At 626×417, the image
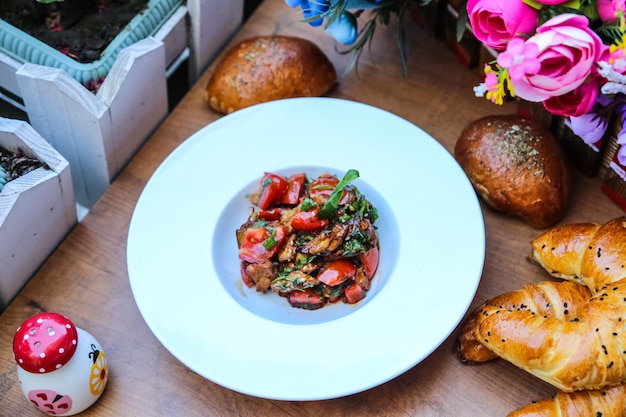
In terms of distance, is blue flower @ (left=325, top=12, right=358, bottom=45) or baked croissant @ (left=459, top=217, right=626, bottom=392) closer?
baked croissant @ (left=459, top=217, right=626, bottom=392)

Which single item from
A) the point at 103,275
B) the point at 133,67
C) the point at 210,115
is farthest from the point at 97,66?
the point at 103,275

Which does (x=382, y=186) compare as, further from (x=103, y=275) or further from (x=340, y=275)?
(x=103, y=275)

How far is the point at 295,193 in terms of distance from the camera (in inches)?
56.3

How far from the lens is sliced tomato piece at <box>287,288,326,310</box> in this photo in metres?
1.35

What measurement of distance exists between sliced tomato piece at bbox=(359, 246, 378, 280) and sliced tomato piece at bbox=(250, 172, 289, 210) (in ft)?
0.64

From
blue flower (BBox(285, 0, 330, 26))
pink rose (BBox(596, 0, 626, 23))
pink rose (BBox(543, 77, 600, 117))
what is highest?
pink rose (BBox(596, 0, 626, 23))

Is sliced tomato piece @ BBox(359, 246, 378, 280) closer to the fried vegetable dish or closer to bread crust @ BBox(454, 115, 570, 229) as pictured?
the fried vegetable dish

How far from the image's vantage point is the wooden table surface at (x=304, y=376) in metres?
1.31

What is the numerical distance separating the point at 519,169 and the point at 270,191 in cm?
46

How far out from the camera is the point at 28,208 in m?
1.34

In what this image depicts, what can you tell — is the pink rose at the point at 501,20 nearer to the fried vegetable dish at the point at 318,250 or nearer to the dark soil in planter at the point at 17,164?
the fried vegetable dish at the point at 318,250

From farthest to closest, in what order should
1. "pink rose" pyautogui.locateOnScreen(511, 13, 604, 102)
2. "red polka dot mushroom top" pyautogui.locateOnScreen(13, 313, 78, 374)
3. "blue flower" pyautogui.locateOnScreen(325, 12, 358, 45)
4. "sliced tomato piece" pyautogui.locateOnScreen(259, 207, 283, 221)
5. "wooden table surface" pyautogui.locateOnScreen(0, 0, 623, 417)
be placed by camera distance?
"blue flower" pyautogui.locateOnScreen(325, 12, 358, 45)
"sliced tomato piece" pyautogui.locateOnScreen(259, 207, 283, 221)
"wooden table surface" pyautogui.locateOnScreen(0, 0, 623, 417)
"red polka dot mushroom top" pyautogui.locateOnScreen(13, 313, 78, 374)
"pink rose" pyautogui.locateOnScreen(511, 13, 604, 102)

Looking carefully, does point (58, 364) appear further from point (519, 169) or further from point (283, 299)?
point (519, 169)

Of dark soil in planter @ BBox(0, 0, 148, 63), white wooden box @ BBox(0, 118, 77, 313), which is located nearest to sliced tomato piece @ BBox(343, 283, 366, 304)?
white wooden box @ BBox(0, 118, 77, 313)
